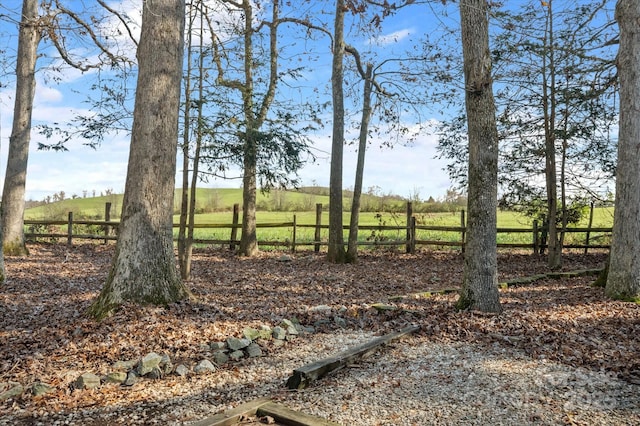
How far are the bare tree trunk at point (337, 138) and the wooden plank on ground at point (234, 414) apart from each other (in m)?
8.93

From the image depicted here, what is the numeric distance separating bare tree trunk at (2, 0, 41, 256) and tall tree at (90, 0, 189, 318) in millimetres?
8454

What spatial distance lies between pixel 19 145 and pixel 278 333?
1109cm

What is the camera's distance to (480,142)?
6.26 metres

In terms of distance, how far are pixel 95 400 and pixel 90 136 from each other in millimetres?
7535

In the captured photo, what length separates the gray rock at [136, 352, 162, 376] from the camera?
4.35m

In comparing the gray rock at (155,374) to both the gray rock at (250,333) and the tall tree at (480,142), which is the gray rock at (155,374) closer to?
the gray rock at (250,333)

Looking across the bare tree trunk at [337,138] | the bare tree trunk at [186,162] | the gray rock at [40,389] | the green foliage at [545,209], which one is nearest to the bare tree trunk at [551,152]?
the green foliage at [545,209]

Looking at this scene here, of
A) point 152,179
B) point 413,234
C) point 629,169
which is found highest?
point 629,169

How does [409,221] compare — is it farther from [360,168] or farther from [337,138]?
[337,138]

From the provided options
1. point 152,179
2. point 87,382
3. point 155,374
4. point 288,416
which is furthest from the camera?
point 152,179

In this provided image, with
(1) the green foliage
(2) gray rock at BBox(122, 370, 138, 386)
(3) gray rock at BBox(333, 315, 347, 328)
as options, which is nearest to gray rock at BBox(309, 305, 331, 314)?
(3) gray rock at BBox(333, 315, 347, 328)

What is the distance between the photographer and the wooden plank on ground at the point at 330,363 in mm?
4086

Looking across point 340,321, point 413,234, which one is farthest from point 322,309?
point 413,234

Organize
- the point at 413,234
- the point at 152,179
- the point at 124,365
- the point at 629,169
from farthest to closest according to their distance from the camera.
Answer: the point at 413,234, the point at 629,169, the point at 152,179, the point at 124,365
